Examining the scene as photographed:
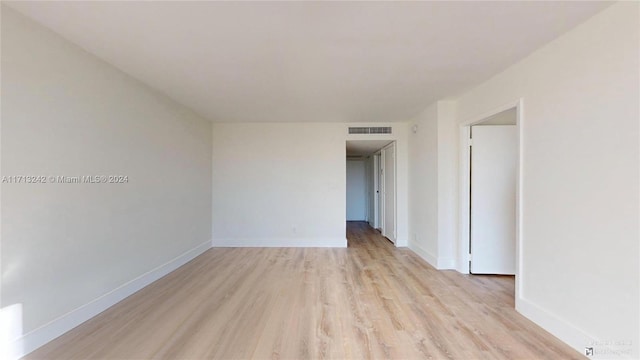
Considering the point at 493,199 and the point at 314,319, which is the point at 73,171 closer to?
the point at 314,319

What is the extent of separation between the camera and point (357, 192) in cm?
924

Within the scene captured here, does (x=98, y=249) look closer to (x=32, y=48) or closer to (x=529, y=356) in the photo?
(x=32, y=48)

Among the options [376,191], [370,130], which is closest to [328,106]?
[370,130]

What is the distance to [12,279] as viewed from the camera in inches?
74.5

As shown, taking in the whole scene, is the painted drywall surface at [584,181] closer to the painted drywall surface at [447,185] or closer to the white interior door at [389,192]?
the painted drywall surface at [447,185]

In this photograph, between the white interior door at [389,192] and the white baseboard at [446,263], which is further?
the white interior door at [389,192]

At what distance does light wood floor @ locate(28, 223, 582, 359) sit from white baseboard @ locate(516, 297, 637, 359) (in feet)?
0.25

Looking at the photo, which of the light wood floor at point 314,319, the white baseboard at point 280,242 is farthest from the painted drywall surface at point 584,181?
the white baseboard at point 280,242

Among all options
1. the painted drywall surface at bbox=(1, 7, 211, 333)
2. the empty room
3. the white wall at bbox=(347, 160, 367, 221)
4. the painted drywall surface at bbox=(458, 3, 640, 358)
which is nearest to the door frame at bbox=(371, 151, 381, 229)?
the white wall at bbox=(347, 160, 367, 221)

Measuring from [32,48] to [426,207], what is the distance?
187 inches

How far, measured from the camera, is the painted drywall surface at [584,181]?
174cm

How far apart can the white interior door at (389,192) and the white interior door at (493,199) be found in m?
1.93

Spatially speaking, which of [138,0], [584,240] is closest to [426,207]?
[584,240]

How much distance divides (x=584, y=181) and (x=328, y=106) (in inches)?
122
